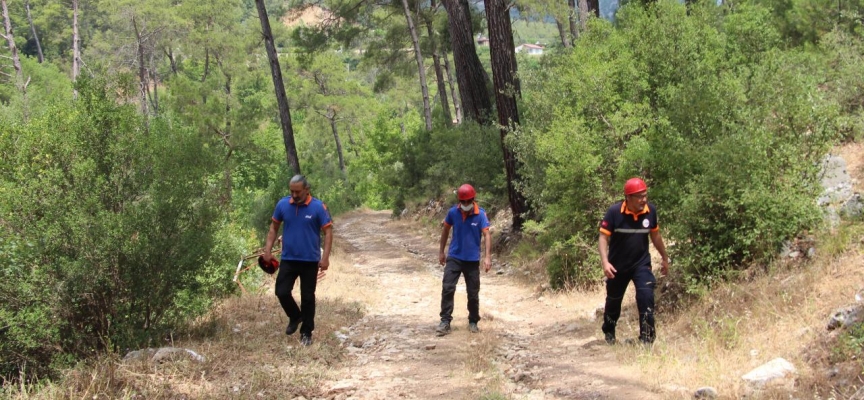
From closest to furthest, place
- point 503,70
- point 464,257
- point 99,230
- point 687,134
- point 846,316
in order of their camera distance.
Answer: point 846,316 < point 99,230 < point 687,134 < point 464,257 < point 503,70

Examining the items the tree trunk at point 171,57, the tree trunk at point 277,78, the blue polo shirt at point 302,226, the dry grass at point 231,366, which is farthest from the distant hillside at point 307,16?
the tree trunk at point 171,57

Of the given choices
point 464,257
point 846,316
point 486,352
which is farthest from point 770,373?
point 464,257

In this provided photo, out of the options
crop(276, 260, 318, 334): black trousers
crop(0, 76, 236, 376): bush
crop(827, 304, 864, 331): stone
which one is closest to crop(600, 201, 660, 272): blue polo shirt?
crop(827, 304, 864, 331): stone

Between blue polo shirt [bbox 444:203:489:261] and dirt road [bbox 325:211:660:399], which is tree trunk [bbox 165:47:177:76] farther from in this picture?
blue polo shirt [bbox 444:203:489:261]

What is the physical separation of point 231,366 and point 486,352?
253 cm

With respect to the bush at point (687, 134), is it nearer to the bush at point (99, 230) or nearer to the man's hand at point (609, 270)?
the man's hand at point (609, 270)

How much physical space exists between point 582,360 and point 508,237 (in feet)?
27.9

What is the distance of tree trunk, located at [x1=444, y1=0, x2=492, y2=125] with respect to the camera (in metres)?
16.5

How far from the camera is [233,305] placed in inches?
361

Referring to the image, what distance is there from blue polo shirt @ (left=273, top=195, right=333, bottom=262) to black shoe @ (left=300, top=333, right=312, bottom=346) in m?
0.82

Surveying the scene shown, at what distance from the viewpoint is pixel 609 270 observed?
652 cm

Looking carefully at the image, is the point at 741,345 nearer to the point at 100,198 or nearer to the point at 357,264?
the point at 100,198

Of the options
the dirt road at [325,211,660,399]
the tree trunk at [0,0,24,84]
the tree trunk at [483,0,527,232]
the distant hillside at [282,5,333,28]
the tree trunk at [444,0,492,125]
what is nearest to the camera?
the dirt road at [325,211,660,399]

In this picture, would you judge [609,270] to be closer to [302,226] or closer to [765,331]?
[765,331]
